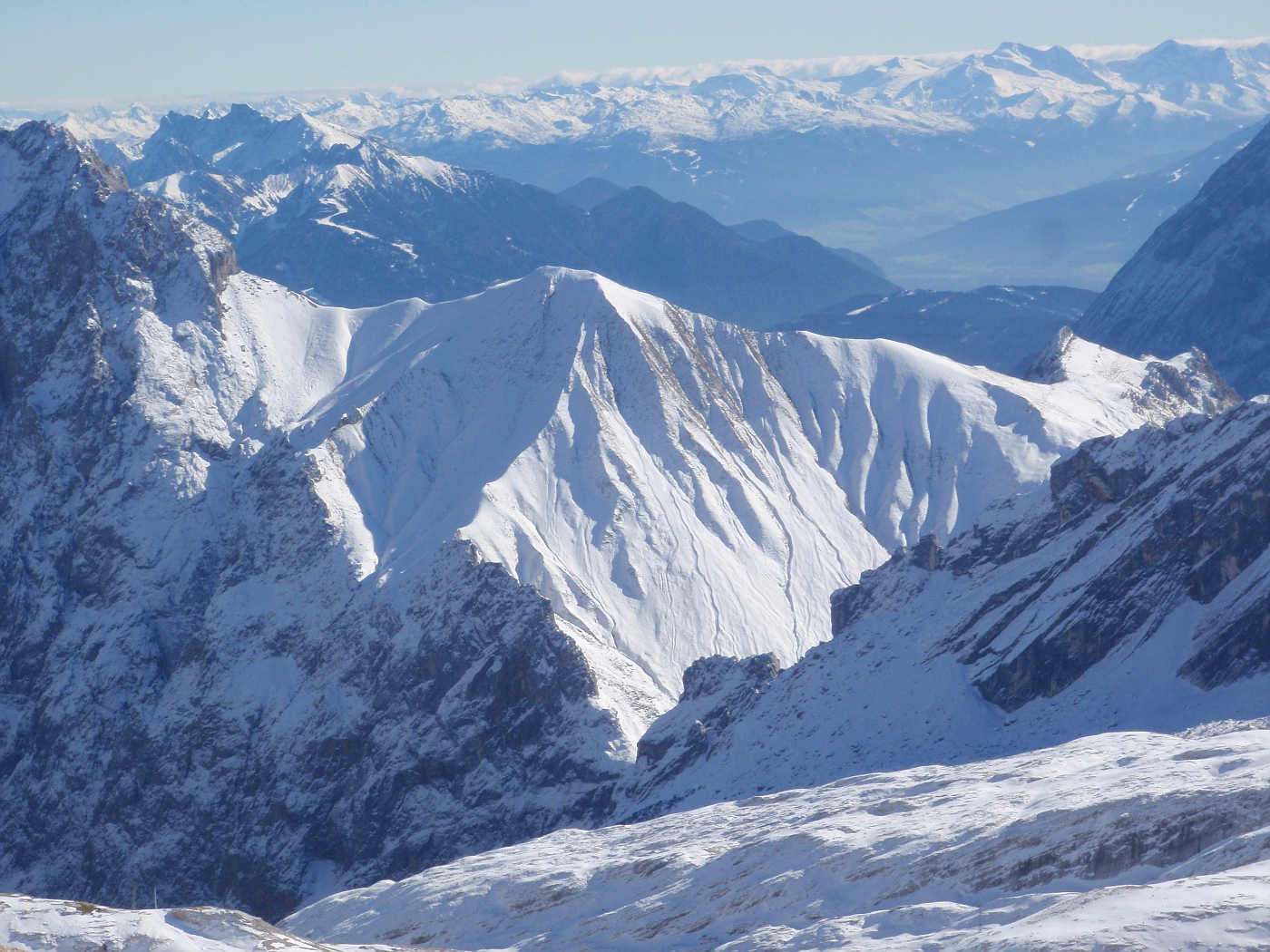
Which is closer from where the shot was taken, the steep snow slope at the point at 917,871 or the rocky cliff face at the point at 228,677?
the steep snow slope at the point at 917,871

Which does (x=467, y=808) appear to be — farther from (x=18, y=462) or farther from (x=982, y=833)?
(x=18, y=462)

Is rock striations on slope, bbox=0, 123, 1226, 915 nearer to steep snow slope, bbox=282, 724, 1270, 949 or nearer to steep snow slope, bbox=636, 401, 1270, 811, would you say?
steep snow slope, bbox=636, 401, 1270, 811

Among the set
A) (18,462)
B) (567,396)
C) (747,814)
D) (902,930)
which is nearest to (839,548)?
(567,396)

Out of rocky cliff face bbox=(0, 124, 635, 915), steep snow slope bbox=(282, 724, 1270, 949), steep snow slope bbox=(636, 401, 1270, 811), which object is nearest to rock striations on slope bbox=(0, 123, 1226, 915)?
rocky cliff face bbox=(0, 124, 635, 915)

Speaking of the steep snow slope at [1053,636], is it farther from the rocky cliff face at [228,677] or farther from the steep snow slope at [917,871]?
the rocky cliff face at [228,677]

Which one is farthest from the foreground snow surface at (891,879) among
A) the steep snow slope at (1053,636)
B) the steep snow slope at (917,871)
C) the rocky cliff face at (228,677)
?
the rocky cliff face at (228,677)

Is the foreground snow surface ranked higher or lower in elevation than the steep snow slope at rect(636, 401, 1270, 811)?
lower
